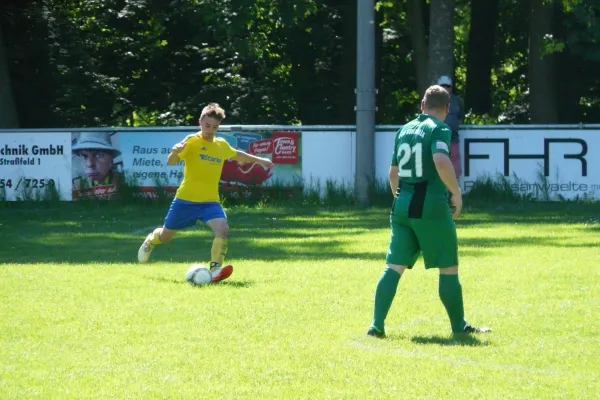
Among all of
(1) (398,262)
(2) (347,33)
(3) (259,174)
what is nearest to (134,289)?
(1) (398,262)

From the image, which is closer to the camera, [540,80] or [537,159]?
[537,159]

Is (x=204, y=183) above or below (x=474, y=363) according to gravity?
above

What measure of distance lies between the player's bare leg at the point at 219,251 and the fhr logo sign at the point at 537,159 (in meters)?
11.0

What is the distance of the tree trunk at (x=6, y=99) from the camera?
29641 mm

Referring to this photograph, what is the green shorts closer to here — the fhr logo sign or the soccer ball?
the soccer ball

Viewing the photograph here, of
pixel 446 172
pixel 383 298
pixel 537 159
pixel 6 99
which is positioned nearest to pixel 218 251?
pixel 383 298

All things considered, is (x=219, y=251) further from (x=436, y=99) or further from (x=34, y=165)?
(x=34, y=165)

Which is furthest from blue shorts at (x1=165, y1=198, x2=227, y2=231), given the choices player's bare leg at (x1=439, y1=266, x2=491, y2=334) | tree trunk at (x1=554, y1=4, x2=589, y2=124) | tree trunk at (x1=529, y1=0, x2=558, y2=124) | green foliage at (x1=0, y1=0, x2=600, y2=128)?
tree trunk at (x1=554, y1=4, x2=589, y2=124)

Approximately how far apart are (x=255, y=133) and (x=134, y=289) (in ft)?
39.8

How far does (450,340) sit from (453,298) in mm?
327

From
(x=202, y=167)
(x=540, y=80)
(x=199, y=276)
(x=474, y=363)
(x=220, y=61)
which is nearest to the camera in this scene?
(x=474, y=363)

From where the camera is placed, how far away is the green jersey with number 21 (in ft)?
28.2

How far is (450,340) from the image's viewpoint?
27.9 ft

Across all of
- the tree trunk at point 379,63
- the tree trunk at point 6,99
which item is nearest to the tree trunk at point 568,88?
the tree trunk at point 379,63
